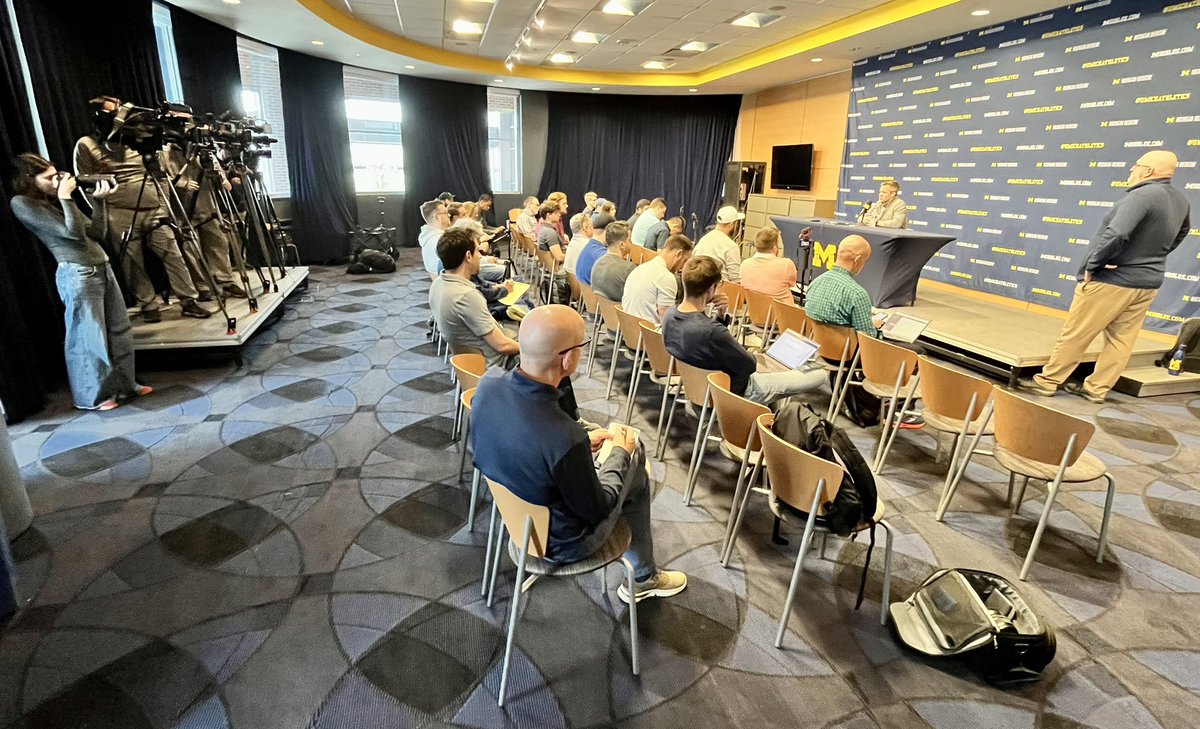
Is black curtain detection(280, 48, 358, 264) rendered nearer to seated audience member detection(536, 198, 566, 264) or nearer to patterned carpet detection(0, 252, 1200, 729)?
seated audience member detection(536, 198, 566, 264)

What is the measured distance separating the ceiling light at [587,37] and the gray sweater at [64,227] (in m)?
6.56

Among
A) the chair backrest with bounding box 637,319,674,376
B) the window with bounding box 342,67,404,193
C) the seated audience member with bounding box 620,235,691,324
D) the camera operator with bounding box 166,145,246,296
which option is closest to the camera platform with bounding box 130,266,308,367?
the camera operator with bounding box 166,145,246,296

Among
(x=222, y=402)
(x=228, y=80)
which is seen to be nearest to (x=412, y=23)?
(x=228, y=80)

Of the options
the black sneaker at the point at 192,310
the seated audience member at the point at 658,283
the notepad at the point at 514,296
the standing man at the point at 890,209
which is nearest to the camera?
the seated audience member at the point at 658,283

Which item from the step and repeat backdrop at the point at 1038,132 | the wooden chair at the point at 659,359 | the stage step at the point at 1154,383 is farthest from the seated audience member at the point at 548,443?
the step and repeat backdrop at the point at 1038,132

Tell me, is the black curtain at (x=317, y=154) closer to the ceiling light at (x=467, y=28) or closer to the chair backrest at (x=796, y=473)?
the ceiling light at (x=467, y=28)

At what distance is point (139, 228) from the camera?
15.7ft

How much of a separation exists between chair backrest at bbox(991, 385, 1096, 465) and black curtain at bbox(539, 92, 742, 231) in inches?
460

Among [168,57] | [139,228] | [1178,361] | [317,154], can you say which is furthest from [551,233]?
[1178,361]

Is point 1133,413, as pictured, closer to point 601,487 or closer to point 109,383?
point 601,487

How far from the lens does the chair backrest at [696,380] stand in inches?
114

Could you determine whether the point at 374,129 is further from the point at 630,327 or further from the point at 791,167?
the point at 630,327

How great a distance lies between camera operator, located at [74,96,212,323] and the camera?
4.61 m

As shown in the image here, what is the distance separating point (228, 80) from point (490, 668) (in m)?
8.48
